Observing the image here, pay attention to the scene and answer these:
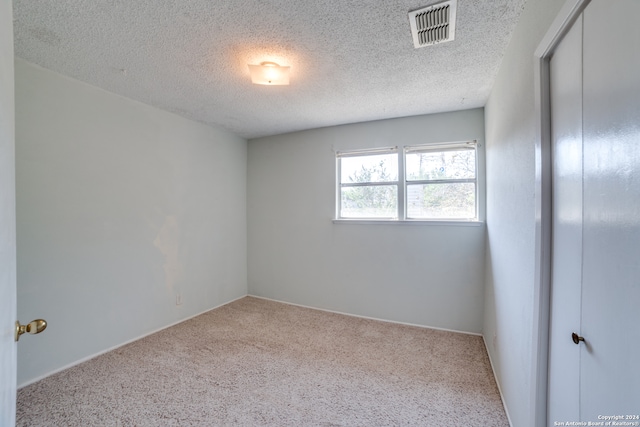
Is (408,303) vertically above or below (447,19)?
below

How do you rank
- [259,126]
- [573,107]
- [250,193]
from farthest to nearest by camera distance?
[250,193], [259,126], [573,107]

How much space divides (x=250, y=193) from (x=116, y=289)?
2.13m

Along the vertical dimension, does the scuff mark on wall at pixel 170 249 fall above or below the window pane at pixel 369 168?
below

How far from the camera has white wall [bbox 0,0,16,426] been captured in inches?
28.4

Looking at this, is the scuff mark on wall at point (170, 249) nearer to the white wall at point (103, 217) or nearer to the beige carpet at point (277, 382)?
the white wall at point (103, 217)

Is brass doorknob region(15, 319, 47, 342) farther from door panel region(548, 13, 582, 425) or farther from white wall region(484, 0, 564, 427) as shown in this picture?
white wall region(484, 0, 564, 427)

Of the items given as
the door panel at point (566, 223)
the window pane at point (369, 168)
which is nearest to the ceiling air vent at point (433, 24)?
the door panel at point (566, 223)

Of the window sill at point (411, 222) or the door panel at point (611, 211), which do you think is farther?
the window sill at point (411, 222)

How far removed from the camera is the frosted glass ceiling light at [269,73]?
6.48 ft

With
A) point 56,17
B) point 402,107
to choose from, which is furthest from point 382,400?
point 56,17

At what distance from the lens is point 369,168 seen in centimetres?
346

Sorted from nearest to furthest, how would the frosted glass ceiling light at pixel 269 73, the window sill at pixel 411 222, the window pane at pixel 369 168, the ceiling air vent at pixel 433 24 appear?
the ceiling air vent at pixel 433 24
the frosted glass ceiling light at pixel 269 73
the window sill at pixel 411 222
the window pane at pixel 369 168

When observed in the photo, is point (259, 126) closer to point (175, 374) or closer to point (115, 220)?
point (115, 220)

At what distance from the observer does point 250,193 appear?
4.19 m
